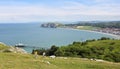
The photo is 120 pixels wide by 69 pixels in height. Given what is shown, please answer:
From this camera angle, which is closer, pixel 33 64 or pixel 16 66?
pixel 16 66

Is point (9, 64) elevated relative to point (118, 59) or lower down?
elevated

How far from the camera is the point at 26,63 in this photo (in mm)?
24938

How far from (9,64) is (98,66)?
9.73m

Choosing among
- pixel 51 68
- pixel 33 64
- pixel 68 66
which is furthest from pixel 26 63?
pixel 68 66

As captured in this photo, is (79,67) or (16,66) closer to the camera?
(16,66)

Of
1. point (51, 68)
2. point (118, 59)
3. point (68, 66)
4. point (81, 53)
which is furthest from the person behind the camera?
point (81, 53)

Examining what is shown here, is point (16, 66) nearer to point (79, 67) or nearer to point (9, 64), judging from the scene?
point (9, 64)

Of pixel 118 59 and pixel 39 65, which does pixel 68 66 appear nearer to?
pixel 39 65

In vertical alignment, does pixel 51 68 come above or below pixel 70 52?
above

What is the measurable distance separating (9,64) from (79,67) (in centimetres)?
751

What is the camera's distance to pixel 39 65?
24531 millimetres

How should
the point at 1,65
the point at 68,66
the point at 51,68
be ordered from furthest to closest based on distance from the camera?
the point at 68,66
the point at 51,68
the point at 1,65

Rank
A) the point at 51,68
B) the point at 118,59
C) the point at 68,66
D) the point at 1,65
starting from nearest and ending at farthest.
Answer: the point at 1,65 < the point at 51,68 < the point at 68,66 < the point at 118,59

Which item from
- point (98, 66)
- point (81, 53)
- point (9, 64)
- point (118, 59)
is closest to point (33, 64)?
point (9, 64)
